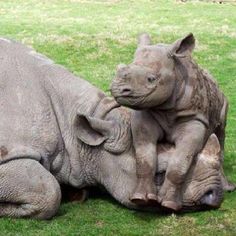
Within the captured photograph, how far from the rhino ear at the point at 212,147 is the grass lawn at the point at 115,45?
1.55 ft

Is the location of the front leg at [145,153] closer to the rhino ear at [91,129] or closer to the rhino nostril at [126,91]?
the rhino ear at [91,129]

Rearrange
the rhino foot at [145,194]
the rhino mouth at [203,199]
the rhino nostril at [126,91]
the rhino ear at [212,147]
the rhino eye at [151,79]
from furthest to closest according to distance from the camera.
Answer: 1. the rhino ear at [212,147]
2. the rhino mouth at [203,199]
3. the rhino foot at [145,194]
4. the rhino eye at [151,79]
5. the rhino nostril at [126,91]

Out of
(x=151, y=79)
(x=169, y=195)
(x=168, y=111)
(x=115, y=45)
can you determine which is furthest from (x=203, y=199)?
(x=115, y=45)

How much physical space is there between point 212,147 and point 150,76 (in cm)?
86

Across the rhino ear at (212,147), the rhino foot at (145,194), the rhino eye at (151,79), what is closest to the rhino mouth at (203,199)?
the rhino foot at (145,194)

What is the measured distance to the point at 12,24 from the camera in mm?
17828

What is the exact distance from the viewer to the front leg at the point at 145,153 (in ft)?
19.9

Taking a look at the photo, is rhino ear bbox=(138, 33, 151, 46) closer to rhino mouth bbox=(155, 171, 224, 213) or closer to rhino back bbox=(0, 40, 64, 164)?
rhino back bbox=(0, 40, 64, 164)

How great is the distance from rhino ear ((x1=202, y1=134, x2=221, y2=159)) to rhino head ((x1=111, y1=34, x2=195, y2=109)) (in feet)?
1.80

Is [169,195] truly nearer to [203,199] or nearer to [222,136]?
[203,199]

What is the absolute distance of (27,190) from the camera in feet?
20.1

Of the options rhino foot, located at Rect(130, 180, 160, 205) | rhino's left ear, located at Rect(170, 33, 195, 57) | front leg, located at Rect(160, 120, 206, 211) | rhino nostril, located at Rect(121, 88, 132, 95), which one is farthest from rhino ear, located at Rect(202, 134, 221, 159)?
rhino nostril, located at Rect(121, 88, 132, 95)

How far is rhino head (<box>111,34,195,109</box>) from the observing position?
5828 millimetres

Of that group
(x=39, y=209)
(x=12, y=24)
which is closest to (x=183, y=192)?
(x=39, y=209)
